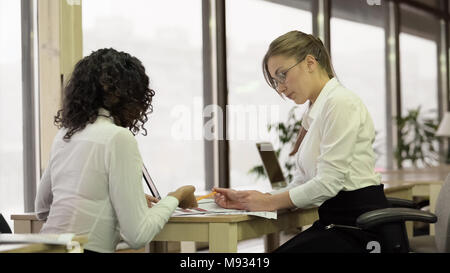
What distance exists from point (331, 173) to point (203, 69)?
4.02 m

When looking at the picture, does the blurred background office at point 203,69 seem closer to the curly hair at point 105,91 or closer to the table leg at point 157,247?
the table leg at point 157,247

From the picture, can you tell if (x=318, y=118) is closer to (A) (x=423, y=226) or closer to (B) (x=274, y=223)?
(B) (x=274, y=223)

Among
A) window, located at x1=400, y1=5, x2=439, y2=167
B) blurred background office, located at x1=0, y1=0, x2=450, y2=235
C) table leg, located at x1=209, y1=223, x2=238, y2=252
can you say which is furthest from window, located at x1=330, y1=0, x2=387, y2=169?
table leg, located at x1=209, y1=223, x2=238, y2=252

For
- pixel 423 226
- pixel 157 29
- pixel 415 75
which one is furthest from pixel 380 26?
pixel 157 29

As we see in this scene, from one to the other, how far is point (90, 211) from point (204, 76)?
4256 mm

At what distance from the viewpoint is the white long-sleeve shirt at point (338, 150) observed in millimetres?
2283

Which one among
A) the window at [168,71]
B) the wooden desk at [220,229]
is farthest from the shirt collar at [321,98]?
the window at [168,71]

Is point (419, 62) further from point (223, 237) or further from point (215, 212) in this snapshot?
point (223, 237)

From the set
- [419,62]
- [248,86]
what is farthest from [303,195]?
[419,62]

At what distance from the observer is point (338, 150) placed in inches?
90.1

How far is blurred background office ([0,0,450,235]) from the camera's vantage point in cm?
425

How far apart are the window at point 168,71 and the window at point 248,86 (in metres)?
0.38

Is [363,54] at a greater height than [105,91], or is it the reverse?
[363,54]

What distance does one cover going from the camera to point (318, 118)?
242 cm
